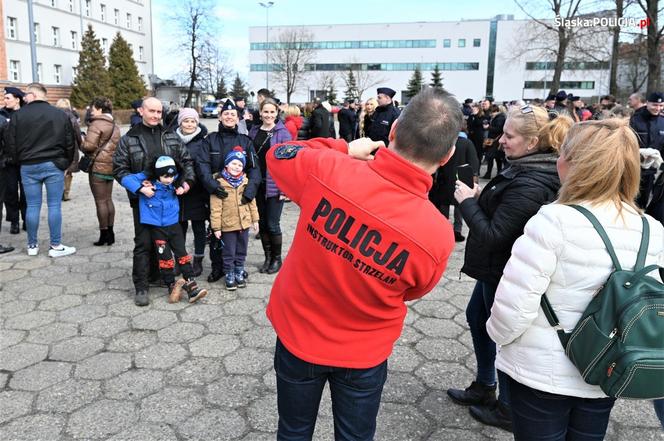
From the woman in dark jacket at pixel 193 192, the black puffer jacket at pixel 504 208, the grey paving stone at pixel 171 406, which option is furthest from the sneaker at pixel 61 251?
the black puffer jacket at pixel 504 208

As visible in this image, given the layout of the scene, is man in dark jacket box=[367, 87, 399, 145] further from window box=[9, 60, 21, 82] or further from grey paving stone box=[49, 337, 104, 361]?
window box=[9, 60, 21, 82]

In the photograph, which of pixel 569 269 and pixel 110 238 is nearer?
pixel 569 269

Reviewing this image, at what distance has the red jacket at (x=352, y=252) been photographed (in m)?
1.69

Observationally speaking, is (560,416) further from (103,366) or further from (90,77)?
(90,77)

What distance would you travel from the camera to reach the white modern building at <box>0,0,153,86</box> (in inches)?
1407

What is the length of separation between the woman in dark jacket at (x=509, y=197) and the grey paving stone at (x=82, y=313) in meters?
3.35

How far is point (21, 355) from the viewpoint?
3729mm

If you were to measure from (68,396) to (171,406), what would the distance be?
697mm

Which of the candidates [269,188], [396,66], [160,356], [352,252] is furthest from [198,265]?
[396,66]

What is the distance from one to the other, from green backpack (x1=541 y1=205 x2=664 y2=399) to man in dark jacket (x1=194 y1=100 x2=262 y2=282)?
3.74 meters

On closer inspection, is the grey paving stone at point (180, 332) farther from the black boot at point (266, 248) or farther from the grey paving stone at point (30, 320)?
the black boot at point (266, 248)

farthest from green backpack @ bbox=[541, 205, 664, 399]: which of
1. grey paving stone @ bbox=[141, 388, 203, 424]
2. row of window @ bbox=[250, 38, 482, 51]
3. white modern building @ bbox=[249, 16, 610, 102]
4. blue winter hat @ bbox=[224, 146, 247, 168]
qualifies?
row of window @ bbox=[250, 38, 482, 51]

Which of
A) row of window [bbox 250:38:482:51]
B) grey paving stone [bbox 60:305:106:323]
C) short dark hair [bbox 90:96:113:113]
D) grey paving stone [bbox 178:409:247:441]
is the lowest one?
grey paving stone [bbox 178:409:247:441]

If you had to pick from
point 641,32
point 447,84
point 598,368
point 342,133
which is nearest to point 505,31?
point 447,84
